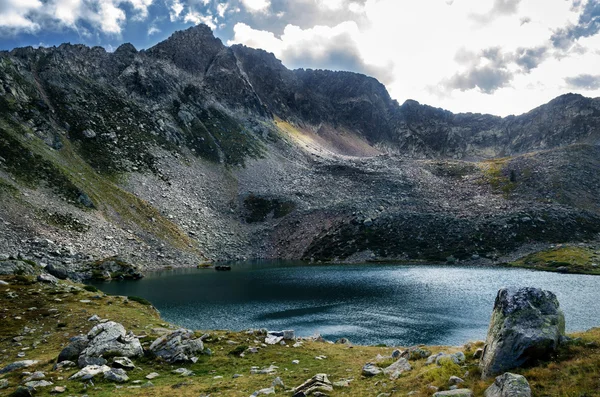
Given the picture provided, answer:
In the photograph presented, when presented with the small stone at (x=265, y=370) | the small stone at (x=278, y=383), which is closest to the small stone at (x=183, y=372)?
the small stone at (x=265, y=370)

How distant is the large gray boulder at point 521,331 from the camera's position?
1509cm

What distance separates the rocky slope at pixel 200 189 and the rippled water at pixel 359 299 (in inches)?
823

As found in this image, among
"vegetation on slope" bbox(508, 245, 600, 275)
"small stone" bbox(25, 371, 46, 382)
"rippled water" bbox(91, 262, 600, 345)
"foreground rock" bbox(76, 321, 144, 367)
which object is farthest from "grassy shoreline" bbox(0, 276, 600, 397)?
"vegetation on slope" bbox(508, 245, 600, 275)

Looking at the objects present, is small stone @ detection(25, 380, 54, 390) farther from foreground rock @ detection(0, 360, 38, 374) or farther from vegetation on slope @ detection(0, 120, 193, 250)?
vegetation on slope @ detection(0, 120, 193, 250)

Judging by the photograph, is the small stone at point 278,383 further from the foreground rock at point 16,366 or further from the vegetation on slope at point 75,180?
the vegetation on slope at point 75,180

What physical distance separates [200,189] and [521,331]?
150299mm

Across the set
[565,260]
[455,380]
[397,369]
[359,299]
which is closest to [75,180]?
[359,299]

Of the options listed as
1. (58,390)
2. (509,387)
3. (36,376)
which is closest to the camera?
(509,387)

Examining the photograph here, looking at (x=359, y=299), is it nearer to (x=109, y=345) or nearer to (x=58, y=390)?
(x=109, y=345)

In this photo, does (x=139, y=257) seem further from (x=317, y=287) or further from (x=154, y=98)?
(x=154, y=98)

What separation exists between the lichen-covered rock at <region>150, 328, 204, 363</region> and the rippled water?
23.6 m

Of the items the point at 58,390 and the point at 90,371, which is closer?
the point at 58,390

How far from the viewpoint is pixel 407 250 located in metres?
124

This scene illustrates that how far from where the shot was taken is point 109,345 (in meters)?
24.8
